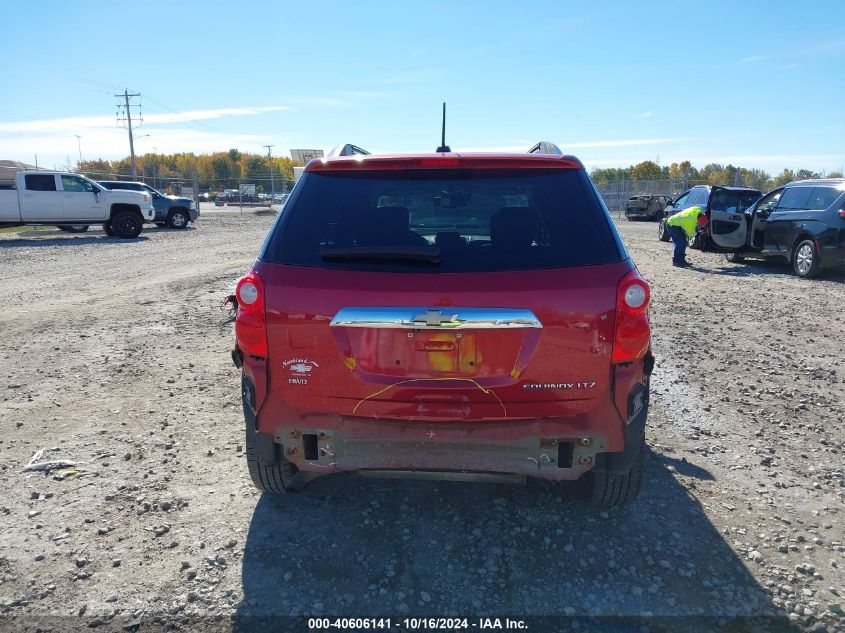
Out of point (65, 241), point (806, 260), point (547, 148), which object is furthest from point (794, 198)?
point (65, 241)

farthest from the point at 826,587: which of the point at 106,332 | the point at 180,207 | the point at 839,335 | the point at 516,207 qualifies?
the point at 180,207

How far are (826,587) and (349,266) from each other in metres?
2.60

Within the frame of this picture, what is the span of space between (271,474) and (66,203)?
2004 centimetres

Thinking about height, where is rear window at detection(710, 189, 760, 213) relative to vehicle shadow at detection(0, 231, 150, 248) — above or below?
above

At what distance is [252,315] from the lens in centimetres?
281

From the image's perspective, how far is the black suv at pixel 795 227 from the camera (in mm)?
10938

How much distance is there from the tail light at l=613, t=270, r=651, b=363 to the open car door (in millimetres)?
12295

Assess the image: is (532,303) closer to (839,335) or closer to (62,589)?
(62,589)

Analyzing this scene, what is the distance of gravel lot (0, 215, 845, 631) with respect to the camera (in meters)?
2.64

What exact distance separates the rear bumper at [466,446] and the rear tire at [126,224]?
20.1 m

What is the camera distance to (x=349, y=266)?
2.73 metres

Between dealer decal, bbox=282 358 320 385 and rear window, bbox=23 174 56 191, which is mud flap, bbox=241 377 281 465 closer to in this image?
dealer decal, bbox=282 358 320 385

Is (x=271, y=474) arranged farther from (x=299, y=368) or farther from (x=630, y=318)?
(x=630, y=318)

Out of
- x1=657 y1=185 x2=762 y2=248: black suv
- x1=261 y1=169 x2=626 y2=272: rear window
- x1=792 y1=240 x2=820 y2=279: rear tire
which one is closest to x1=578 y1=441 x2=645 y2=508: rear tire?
x1=261 y1=169 x2=626 y2=272: rear window
